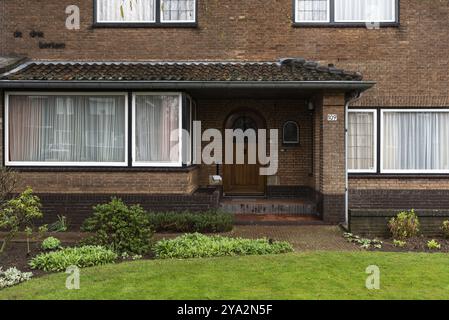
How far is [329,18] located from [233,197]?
564 centimetres

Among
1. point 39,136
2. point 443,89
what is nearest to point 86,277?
point 39,136

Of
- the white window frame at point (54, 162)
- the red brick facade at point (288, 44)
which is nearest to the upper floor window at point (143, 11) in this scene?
the red brick facade at point (288, 44)

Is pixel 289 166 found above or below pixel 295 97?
below

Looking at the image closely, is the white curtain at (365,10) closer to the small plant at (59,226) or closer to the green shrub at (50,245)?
the small plant at (59,226)

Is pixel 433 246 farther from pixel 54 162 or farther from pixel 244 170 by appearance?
pixel 54 162

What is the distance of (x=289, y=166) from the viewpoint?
1353 centimetres

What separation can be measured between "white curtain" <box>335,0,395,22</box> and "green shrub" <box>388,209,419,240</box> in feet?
19.3

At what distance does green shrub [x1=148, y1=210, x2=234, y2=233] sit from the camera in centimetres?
1031

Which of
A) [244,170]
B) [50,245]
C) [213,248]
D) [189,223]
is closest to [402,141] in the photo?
[244,170]

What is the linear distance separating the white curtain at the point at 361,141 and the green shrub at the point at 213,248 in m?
4.75

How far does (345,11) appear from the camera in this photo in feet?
42.1

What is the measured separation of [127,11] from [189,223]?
629 centimetres

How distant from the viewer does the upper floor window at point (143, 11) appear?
12.8 metres

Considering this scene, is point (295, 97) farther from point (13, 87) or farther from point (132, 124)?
point (13, 87)
